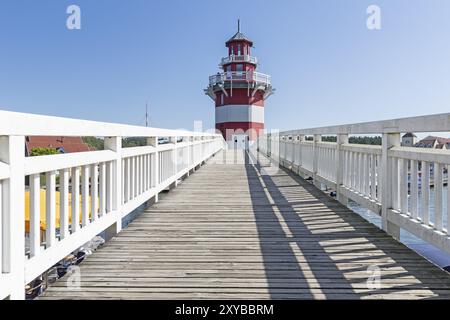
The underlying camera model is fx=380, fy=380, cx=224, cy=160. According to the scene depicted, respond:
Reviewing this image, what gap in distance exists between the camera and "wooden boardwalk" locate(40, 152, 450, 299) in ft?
6.81

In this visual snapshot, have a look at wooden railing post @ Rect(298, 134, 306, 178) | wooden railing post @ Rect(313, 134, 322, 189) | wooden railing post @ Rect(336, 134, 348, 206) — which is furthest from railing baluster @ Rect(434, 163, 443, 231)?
wooden railing post @ Rect(298, 134, 306, 178)

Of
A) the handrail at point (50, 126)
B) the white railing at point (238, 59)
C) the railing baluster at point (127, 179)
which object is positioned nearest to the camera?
the handrail at point (50, 126)

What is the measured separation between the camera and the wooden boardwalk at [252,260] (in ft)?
6.81

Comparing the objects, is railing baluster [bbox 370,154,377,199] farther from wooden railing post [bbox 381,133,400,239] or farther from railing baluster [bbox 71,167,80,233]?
railing baluster [bbox 71,167,80,233]

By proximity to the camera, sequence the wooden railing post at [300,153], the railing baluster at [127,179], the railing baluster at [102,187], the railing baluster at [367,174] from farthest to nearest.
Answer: the wooden railing post at [300,153], the railing baluster at [367,174], the railing baluster at [127,179], the railing baluster at [102,187]

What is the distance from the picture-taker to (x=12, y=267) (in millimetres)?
1688

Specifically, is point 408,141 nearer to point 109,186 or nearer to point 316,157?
point 109,186

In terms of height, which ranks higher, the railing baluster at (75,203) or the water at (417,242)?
the railing baluster at (75,203)

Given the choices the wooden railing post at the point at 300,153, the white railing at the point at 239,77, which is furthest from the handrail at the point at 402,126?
the white railing at the point at 239,77

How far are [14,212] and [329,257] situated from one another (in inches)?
78.6

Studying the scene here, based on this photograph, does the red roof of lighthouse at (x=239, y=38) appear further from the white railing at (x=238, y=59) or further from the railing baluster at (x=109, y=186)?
the railing baluster at (x=109, y=186)

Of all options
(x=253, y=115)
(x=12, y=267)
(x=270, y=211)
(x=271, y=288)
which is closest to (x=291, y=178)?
(x=270, y=211)

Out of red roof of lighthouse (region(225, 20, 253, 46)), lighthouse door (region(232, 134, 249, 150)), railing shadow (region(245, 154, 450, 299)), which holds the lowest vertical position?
railing shadow (region(245, 154, 450, 299))

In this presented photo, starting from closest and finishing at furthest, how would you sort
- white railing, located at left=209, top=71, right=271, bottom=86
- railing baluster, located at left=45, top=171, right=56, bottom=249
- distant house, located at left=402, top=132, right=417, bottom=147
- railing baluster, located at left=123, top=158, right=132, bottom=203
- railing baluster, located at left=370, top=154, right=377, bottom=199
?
railing baluster, located at left=45, top=171, right=56, bottom=249 → distant house, located at left=402, top=132, right=417, bottom=147 → railing baluster, located at left=123, top=158, right=132, bottom=203 → railing baluster, located at left=370, top=154, right=377, bottom=199 → white railing, located at left=209, top=71, right=271, bottom=86
